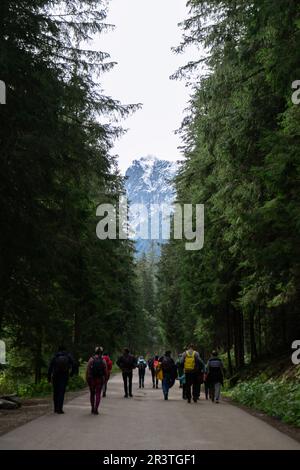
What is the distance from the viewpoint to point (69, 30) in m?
15.6

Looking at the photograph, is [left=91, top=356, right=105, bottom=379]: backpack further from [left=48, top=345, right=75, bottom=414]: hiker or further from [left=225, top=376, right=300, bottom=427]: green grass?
[left=225, top=376, right=300, bottom=427]: green grass

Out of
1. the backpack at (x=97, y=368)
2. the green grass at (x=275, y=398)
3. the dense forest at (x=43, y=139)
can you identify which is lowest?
the green grass at (x=275, y=398)

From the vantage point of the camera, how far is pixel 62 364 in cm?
1430

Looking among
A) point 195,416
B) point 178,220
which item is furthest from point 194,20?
point 178,220

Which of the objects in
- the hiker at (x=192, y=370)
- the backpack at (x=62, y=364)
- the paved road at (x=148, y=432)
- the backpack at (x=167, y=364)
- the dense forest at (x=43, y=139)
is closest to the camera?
the paved road at (x=148, y=432)

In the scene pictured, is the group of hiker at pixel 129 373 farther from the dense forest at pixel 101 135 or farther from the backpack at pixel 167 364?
the dense forest at pixel 101 135

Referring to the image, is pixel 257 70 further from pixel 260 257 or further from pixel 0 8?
pixel 0 8

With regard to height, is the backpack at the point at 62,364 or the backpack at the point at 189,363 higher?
the backpack at the point at 62,364

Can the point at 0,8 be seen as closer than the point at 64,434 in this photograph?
No

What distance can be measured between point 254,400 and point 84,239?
33.2 feet

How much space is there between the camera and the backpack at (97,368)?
1395cm

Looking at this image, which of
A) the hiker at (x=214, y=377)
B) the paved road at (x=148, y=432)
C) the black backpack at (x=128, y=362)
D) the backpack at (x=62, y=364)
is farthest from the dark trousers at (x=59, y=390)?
the black backpack at (x=128, y=362)

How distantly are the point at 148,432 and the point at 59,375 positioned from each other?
180 inches

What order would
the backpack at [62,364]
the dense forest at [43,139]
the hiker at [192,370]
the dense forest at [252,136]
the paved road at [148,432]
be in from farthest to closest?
the hiker at [192,370] → the backpack at [62,364] → the dense forest at [43,139] → the dense forest at [252,136] → the paved road at [148,432]
